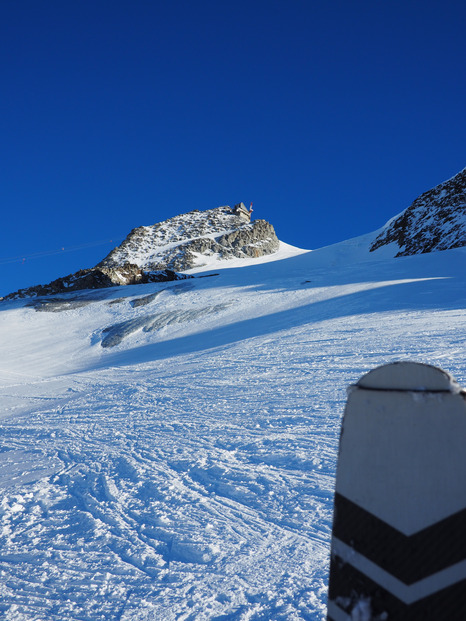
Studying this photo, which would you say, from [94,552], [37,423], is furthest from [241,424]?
[37,423]

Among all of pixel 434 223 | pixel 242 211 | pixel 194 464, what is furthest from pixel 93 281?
pixel 242 211

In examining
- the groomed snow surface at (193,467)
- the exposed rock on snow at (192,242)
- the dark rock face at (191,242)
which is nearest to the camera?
the groomed snow surface at (193,467)

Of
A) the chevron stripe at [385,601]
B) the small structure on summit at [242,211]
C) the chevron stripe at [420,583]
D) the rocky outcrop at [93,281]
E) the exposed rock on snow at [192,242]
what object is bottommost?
the chevron stripe at [385,601]

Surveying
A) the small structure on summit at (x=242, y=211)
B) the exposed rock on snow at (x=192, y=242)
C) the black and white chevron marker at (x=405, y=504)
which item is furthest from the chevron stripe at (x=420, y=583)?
the small structure on summit at (x=242, y=211)

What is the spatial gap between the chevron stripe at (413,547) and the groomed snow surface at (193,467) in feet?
4.84

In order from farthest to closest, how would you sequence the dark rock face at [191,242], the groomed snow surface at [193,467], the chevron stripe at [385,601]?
1. the dark rock face at [191,242]
2. the groomed snow surface at [193,467]
3. the chevron stripe at [385,601]

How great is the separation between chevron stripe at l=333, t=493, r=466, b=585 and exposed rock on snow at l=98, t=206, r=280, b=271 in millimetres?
75130

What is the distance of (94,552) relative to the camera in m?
3.05

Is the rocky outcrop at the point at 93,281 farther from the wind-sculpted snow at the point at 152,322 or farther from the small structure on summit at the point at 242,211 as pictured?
the small structure on summit at the point at 242,211

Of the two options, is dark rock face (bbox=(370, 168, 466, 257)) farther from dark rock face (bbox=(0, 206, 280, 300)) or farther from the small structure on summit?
the small structure on summit

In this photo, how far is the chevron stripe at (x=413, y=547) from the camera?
1.08 m

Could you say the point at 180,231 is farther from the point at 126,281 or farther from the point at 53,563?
the point at 53,563

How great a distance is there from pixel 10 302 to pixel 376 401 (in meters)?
30.1

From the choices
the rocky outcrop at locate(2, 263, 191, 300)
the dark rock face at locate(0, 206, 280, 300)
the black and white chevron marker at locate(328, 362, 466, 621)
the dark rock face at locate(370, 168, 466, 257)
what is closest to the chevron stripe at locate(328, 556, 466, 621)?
the black and white chevron marker at locate(328, 362, 466, 621)
